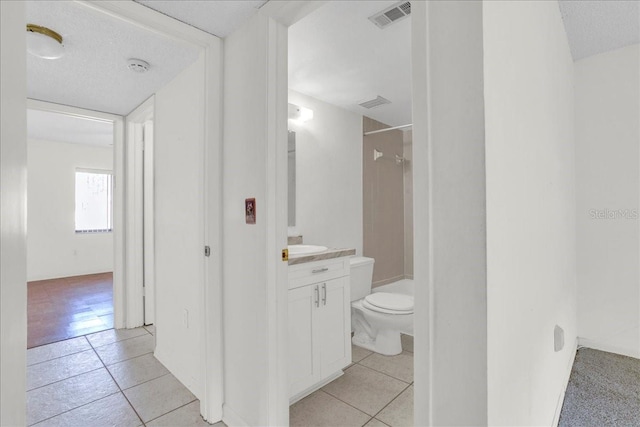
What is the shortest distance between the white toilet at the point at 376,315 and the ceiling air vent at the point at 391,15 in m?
1.82

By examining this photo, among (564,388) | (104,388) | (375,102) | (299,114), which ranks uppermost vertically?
(375,102)

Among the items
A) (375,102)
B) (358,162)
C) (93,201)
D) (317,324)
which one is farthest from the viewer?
(93,201)

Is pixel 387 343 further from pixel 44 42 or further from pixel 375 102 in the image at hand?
pixel 44 42

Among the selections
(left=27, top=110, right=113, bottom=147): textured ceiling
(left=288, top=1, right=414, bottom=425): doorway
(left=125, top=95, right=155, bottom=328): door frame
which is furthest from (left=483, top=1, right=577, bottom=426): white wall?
(left=27, top=110, right=113, bottom=147): textured ceiling

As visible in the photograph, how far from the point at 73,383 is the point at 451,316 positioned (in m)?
2.51

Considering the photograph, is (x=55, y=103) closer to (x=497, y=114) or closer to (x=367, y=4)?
(x=367, y=4)

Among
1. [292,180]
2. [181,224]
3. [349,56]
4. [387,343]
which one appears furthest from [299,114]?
[387,343]

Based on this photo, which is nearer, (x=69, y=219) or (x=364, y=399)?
(x=364, y=399)

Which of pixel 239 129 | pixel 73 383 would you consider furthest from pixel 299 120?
pixel 73 383

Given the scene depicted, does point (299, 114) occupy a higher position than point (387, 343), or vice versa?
point (299, 114)

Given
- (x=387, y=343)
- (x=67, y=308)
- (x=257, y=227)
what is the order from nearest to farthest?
(x=257, y=227), (x=387, y=343), (x=67, y=308)

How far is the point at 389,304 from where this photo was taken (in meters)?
2.38

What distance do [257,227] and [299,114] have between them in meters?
1.49

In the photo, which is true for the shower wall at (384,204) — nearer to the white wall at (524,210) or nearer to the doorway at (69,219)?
the white wall at (524,210)
